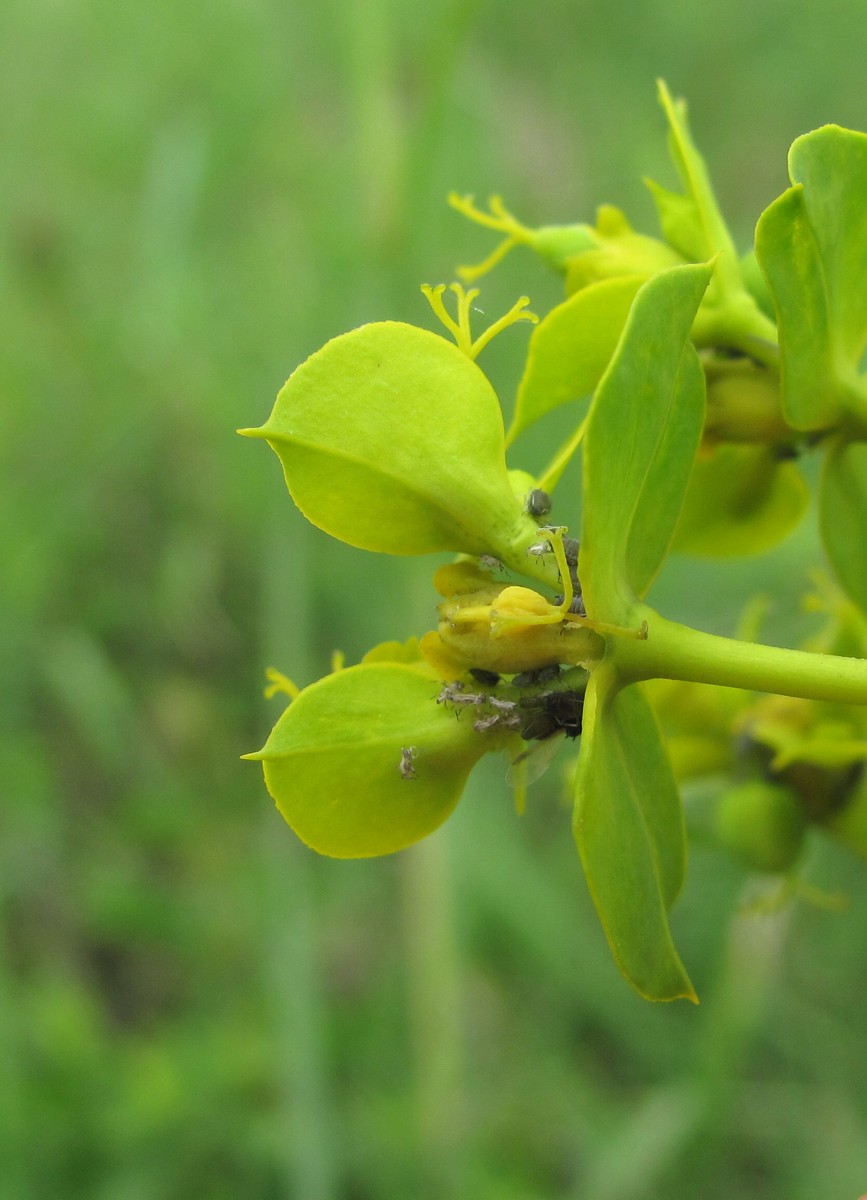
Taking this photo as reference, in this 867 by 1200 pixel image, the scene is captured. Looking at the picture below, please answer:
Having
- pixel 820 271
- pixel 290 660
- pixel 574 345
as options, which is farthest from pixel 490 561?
pixel 290 660

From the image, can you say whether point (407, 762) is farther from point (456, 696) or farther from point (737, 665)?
point (737, 665)

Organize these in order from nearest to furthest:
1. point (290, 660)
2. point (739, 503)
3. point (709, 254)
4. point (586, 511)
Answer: point (586, 511), point (709, 254), point (739, 503), point (290, 660)

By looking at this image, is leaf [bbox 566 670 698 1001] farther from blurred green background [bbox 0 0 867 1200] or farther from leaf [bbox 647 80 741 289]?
blurred green background [bbox 0 0 867 1200]

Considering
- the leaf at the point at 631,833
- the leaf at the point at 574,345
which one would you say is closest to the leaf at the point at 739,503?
the leaf at the point at 574,345

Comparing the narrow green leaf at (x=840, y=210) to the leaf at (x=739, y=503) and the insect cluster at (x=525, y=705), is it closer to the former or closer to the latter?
the leaf at (x=739, y=503)

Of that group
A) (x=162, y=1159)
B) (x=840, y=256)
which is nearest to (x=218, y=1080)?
(x=162, y=1159)

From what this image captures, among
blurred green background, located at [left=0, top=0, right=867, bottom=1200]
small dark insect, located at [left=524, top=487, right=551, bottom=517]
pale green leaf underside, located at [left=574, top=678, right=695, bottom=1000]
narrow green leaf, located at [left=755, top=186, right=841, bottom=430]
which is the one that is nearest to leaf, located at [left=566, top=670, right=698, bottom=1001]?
pale green leaf underside, located at [left=574, top=678, right=695, bottom=1000]
